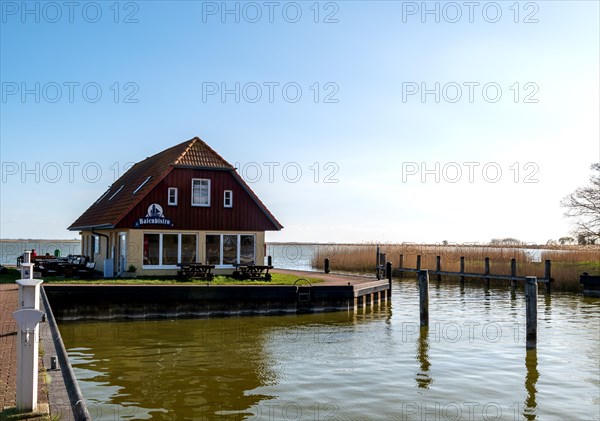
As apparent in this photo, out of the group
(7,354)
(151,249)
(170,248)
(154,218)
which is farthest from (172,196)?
(7,354)

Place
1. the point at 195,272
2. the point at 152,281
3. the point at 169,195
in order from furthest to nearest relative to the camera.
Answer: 1. the point at 169,195
2. the point at 195,272
3. the point at 152,281

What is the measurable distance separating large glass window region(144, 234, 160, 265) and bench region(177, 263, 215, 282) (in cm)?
196

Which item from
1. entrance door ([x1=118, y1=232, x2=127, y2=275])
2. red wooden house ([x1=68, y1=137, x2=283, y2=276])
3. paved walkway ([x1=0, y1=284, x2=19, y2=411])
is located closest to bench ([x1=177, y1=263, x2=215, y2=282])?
red wooden house ([x1=68, y1=137, x2=283, y2=276])

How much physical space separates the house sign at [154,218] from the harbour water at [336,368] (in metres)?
6.52

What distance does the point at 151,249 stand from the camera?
27.6 meters

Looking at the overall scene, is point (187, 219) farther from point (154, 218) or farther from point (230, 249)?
point (230, 249)

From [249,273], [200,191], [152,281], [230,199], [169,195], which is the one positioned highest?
[200,191]

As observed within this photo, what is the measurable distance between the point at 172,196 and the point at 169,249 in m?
2.51

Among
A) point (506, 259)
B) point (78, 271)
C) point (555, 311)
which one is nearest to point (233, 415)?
point (78, 271)

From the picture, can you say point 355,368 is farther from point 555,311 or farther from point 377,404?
point 555,311

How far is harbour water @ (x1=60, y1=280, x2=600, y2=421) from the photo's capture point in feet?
38.2

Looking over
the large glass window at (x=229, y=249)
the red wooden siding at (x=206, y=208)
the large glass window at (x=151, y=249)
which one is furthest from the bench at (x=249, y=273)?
the large glass window at (x=151, y=249)

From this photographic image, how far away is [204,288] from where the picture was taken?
2345 centimetres

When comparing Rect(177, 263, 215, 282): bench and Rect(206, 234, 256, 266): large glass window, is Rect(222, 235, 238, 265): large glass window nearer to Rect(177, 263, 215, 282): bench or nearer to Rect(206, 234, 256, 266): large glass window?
Rect(206, 234, 256, 266): large glass window
